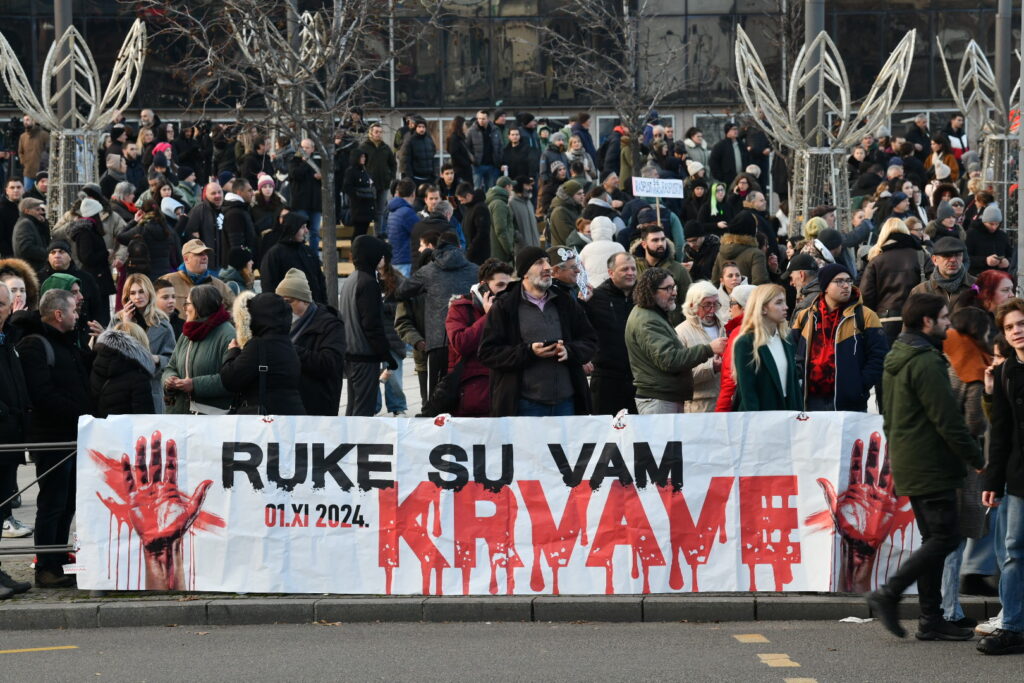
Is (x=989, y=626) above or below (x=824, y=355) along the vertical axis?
below

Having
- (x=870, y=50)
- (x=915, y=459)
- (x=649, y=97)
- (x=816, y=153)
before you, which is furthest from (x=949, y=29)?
(x=915, y=459)

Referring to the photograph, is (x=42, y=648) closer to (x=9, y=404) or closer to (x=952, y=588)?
(x=9, y=404)

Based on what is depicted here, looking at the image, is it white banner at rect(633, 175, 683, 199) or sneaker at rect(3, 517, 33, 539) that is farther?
white banner at rect(633, 175, 683, 199)

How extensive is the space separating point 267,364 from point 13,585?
2090 mm

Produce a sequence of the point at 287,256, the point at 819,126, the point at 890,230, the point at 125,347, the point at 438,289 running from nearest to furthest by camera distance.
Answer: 1. the point at 125,347
2. the point at 438,289
3. the point at 890,230
4. the point at 287,256
5. the point at 819,126

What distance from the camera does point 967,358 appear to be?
985 centimetres

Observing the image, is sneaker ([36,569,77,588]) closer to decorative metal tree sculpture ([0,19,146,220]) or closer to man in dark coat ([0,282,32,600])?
man in dark coat ([0,282,32,600])

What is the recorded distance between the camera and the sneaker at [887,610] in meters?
8.86

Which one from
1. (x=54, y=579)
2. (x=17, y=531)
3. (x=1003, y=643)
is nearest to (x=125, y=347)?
(x=54, y=579)

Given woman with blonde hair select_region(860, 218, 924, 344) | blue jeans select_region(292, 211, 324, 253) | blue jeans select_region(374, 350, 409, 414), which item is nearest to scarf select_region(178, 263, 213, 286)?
blue jeans select_region(374, 350, 409, 414)

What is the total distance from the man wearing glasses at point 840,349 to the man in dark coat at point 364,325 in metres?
4.21

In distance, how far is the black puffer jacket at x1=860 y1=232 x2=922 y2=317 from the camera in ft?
47.5

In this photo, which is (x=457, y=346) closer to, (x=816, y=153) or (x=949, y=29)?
(x=816, y=153)

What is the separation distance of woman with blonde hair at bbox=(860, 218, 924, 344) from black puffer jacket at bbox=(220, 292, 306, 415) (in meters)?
5.45
